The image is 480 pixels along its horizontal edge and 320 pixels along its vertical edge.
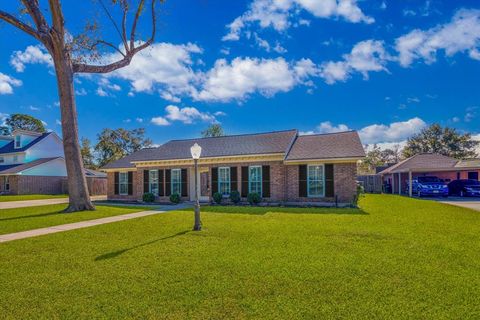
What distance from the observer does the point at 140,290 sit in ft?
13.0

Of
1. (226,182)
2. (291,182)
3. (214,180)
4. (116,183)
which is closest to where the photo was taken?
(291,182)

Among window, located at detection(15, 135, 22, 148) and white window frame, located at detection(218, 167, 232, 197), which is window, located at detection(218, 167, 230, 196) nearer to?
white window frame, located at detection(218, 167, 232, 197)

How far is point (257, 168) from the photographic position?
53.0 ft

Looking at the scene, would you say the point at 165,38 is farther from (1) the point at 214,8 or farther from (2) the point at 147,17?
(1) the point at 214,8

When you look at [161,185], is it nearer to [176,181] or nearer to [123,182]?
[176,181]

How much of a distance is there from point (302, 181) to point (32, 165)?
94.7 feet

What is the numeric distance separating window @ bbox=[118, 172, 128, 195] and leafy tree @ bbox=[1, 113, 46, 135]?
131 feet

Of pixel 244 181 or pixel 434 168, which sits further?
pixel 434 168

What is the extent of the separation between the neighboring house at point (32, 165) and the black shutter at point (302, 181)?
79.2 feet

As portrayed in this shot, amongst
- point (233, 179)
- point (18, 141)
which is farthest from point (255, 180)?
point (18, 141)

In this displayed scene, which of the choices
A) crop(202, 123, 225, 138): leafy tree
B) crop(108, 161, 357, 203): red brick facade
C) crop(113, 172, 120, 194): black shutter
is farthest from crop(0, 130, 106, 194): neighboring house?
crop(108, 161, 357, 203): red brick facade

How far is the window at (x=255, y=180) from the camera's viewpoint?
1604 centimetres

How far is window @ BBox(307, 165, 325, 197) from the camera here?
1491 cm

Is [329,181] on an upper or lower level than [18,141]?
lower
